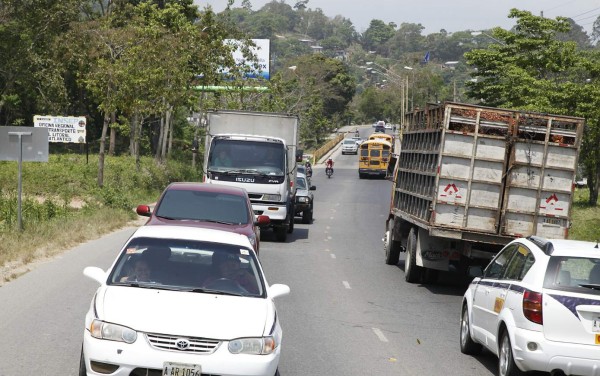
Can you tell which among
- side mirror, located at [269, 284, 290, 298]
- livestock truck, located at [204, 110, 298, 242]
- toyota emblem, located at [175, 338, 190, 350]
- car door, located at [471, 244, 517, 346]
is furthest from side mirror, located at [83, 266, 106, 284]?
livestock truck, located at [204, 110, 298, 242]

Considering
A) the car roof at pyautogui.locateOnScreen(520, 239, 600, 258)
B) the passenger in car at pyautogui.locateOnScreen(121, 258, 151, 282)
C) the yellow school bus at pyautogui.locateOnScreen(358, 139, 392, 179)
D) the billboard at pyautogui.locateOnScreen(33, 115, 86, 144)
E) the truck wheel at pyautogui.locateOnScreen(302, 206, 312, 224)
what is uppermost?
the car roof at pyautogui.locateOnScreen(520, 239, 600, 258)

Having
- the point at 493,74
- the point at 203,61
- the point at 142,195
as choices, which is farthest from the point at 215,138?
the point at 493,74

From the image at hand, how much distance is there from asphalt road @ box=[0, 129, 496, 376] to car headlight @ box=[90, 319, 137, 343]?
67.6 inches

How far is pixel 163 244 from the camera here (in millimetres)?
9633

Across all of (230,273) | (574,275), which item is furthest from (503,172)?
(230,273)

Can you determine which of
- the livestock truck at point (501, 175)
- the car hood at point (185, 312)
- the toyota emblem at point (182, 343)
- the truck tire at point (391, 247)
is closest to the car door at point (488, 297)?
the car hood at point (185, 312)

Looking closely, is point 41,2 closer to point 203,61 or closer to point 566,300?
point 203,61

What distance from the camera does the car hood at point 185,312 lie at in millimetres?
7945

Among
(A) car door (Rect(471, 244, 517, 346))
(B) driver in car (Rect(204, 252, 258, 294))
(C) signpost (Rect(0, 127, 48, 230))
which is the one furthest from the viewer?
(C) signpost (Rect(0, 127, 48, 230))

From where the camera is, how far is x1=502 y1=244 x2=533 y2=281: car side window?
1023 cm

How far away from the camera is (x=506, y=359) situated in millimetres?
9820

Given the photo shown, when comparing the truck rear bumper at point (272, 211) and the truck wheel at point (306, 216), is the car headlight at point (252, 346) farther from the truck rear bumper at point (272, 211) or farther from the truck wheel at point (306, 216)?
the truck wheel at point (306, 216)

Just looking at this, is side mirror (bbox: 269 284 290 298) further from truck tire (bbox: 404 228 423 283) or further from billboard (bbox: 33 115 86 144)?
billboard (bbox: 33 115 86 144)

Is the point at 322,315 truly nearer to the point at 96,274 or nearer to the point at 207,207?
the point at 207,207
